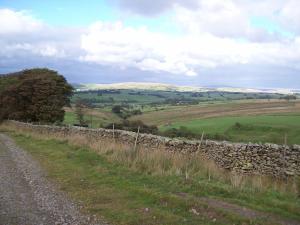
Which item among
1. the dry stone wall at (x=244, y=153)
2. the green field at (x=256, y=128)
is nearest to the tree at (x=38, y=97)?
the green field at (x=256, y=128)

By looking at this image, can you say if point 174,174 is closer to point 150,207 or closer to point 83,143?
point 150,207

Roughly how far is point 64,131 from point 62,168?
16553mm

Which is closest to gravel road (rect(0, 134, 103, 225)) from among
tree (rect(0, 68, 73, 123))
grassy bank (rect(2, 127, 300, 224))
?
grassy bank (rect(2, 127, 300, 224))

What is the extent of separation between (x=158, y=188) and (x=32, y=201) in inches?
142

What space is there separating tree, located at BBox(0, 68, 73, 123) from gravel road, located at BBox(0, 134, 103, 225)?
37.0 metres

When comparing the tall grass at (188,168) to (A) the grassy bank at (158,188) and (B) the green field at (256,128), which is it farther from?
Answer: (B) the green field at (256,128)

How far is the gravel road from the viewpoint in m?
10.1

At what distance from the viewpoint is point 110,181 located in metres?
14.8

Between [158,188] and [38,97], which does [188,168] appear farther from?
[38,97]

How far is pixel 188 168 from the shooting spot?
17.5 m

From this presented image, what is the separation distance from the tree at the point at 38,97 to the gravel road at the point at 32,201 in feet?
121

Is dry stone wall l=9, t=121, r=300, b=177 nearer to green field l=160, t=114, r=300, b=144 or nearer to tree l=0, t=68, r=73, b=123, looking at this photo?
tree l=0, t=68, r=73, b=123

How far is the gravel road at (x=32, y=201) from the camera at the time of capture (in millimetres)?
10062

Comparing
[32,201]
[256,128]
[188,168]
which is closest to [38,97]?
[256,128]
